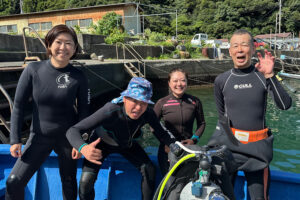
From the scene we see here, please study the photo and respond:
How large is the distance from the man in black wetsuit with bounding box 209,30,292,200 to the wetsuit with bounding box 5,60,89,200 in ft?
4.27

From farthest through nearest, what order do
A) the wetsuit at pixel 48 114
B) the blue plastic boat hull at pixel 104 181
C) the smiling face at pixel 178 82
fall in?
the smiling face at pixel 178 82, the blue plastic boat hull at pixel 104 181, the wetsuit at pixel 48 114

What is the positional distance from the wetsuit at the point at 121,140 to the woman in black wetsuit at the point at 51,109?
0.21 m

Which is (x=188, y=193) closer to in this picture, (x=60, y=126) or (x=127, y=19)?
(x=60, y=126)

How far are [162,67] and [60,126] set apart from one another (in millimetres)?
11282

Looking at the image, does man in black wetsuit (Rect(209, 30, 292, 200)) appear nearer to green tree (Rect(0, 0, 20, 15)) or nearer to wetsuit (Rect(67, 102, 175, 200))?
wetsuit (Rect(67, 102, 175, 200))

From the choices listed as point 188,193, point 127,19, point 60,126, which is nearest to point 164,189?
point 188,193

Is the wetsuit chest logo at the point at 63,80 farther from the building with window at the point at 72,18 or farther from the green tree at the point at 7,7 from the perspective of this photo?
the green tree at the point at 7,7

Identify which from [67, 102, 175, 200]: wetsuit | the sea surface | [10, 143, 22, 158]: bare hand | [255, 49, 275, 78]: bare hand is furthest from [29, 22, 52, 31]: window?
[255, 49, 275, 78]: bare hand

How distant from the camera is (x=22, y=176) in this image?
179 cm

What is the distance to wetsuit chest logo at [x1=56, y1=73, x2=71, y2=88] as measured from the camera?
1.95m

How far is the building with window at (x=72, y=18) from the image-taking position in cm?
2170

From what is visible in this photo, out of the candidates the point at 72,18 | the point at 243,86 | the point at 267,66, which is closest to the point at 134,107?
the point at 243,86

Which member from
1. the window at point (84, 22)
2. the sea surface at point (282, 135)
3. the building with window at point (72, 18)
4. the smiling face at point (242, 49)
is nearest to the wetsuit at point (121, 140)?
the smiling face at point (242, 49)

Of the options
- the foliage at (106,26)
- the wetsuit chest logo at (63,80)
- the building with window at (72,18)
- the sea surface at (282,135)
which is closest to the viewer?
the wetsuit chest logo at (63,80)
